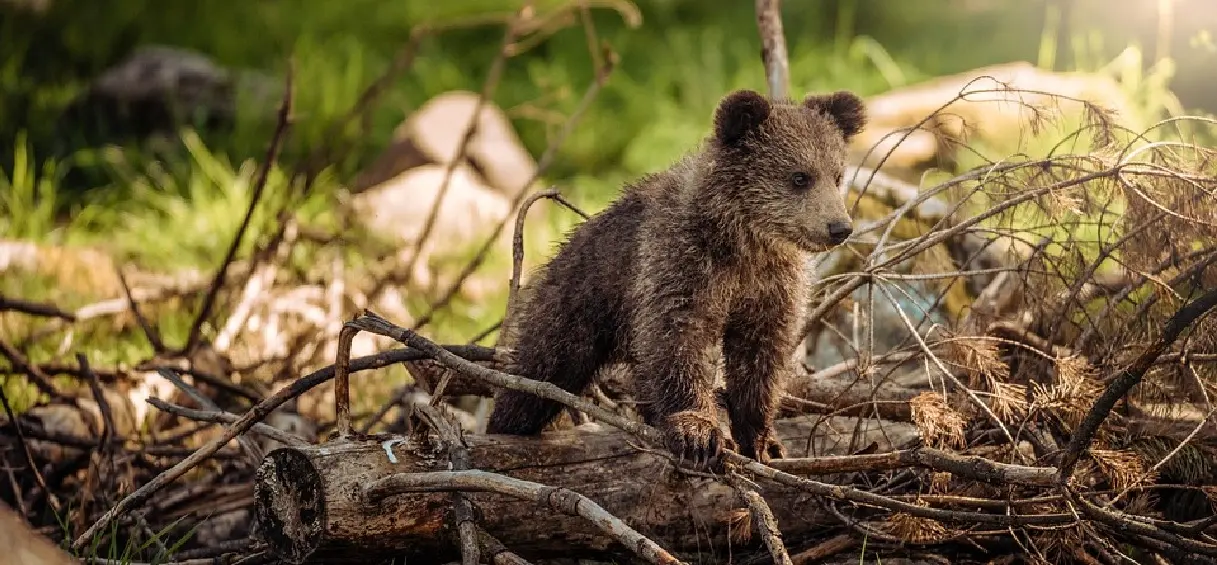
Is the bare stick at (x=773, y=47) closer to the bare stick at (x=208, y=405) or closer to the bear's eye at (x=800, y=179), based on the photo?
the bear's eye at (x=800, y=179)

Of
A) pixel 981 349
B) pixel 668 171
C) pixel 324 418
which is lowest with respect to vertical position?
pixel 324 418

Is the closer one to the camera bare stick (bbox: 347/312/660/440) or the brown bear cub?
bare stick (bbox: 347/312/660/440)

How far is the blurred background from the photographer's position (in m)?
7.78

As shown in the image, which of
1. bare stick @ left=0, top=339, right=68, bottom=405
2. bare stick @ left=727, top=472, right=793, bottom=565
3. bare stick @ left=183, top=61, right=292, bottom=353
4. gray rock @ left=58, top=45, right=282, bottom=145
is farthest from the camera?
gray rock @ left=58, top=45, right=282, bottom=145

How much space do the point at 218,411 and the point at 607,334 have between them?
4.71 ft

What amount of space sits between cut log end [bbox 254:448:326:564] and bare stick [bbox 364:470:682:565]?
17cm

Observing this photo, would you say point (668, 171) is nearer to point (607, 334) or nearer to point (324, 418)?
point (607, 334)

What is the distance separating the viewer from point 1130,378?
3.08 meters

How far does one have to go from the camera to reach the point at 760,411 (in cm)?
390

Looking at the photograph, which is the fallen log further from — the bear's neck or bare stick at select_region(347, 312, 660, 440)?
the bear's neck

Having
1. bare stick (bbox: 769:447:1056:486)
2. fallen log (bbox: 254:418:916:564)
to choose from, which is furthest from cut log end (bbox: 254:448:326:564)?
bare stick (bbox: 769:447:1056:486)

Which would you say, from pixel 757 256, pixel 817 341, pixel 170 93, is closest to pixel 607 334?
pixel 757 256

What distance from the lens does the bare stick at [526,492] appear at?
309cm

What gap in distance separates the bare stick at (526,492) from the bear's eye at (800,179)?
120 centimetres
